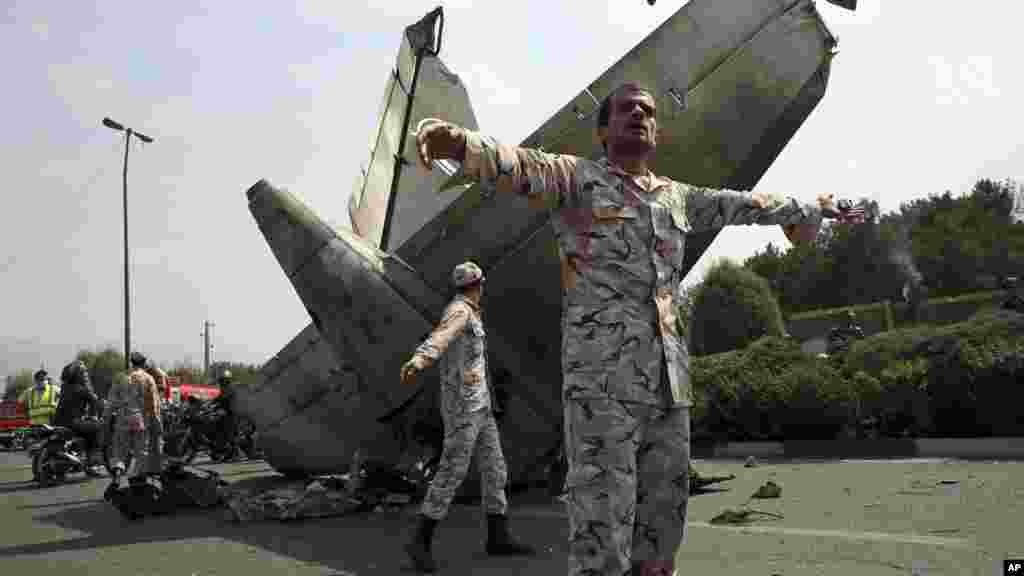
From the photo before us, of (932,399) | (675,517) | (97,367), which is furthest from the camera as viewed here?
(97,367)

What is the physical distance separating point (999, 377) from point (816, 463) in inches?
92.0

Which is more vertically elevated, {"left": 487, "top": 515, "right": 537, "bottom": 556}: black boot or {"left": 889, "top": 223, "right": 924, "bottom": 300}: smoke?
{"left": 889, "top": 223, "right": 924, "bottom": 300}: smoke

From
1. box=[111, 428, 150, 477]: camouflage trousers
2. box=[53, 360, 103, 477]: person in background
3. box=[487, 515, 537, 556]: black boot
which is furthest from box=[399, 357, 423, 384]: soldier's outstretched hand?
box=[53, 360, 103, 477]: person in background

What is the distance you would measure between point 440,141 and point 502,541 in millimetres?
3404

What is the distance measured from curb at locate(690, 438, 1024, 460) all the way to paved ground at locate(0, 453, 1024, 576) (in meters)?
1.09

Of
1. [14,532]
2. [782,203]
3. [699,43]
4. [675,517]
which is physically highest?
[699,43]

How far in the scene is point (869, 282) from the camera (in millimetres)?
46719

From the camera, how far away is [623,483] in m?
2.83

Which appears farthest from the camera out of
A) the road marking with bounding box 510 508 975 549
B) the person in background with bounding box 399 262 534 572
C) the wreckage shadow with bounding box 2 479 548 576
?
the wreckage shadow with bounding box 2 479 548 576

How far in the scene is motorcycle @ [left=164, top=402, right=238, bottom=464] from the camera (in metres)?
16.6

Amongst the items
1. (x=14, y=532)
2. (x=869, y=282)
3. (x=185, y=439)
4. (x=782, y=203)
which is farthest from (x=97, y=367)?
(x=782, y=203)

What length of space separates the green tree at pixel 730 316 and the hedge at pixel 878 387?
717cm

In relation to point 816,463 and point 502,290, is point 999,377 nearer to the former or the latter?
point 816,463

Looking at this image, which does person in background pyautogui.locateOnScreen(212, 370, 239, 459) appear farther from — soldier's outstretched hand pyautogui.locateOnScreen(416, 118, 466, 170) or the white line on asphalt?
soldier's outstretched hand pyautogui.locateOnScreen(416, 118, 466, 170)
